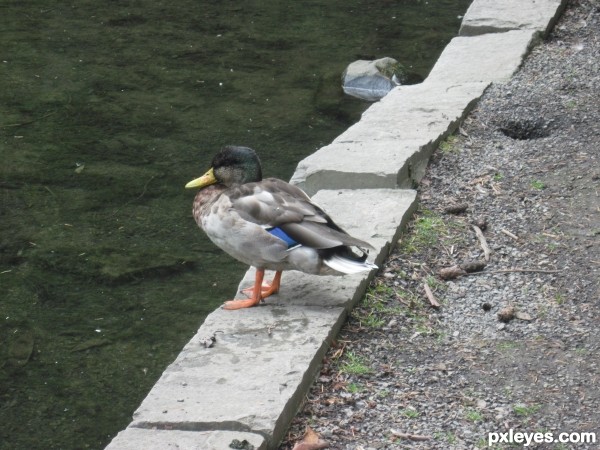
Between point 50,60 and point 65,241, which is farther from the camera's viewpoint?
point 50,60

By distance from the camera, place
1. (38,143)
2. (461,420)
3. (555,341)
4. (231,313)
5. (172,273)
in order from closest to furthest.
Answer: (461,420)
(555,341)
(231,313)
(172,273)
(38,143)

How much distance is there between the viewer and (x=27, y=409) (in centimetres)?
421

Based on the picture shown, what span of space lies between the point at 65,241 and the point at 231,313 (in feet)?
6.57

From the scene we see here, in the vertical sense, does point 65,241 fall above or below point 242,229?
below

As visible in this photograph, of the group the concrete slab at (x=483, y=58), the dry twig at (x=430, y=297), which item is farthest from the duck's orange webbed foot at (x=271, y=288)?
the concrete slab at (x=483, y=58)

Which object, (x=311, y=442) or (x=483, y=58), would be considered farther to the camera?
(x=483, y=58)

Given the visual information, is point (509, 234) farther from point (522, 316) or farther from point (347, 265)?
point (347, 265)

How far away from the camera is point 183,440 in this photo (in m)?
3.05

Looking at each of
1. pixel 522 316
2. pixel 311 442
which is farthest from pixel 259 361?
pixel 522 316

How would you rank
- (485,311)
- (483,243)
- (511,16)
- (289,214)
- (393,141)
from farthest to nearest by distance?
(511,16), (393,141), (483,243), (485,311), (289,214)

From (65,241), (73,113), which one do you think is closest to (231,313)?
(65,241)

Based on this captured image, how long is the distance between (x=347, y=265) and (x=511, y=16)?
14.8 ft

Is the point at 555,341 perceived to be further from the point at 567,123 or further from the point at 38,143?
the point at 38,143

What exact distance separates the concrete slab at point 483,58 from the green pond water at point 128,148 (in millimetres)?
909
